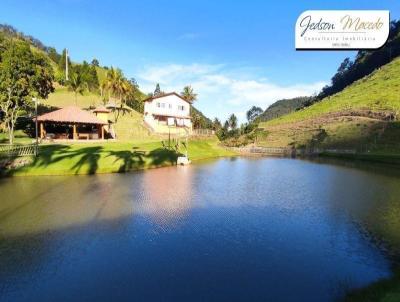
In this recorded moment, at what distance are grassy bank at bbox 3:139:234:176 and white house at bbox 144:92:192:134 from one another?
2424 cm

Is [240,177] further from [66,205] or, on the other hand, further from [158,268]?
[158,268]

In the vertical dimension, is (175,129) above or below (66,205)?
above

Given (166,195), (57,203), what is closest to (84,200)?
(57,203)

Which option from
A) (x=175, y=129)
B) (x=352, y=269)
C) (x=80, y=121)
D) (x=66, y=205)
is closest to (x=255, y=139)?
(x=175, y=129)

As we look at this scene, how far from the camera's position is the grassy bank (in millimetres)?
52625

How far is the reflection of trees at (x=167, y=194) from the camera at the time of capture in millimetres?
32188

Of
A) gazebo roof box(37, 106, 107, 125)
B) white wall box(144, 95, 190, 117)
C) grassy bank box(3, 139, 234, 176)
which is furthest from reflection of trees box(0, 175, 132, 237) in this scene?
white wall box(144, 95, 190, 117)

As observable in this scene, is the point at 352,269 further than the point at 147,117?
No

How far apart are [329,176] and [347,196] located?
18.9 meters

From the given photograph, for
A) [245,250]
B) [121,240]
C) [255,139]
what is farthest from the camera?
[255,139]

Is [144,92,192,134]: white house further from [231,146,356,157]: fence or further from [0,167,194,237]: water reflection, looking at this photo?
[0,167,194,237]: water reflection

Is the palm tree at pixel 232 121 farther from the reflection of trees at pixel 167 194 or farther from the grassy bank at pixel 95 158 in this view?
the reflection of trees at pixel 167 194

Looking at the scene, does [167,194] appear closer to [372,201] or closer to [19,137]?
[372,201]

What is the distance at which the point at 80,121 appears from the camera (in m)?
78.2
